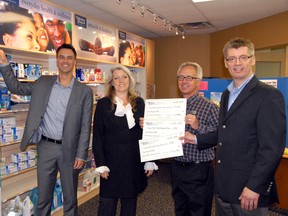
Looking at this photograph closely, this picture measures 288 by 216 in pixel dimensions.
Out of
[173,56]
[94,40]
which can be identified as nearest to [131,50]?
[94,40]

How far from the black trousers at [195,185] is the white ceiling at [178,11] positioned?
3140 millimetres

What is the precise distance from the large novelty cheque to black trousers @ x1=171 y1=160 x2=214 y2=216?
0.17 metres

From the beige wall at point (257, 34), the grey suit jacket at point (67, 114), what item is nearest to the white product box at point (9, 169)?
the grey suit jacket at point (67, 114)

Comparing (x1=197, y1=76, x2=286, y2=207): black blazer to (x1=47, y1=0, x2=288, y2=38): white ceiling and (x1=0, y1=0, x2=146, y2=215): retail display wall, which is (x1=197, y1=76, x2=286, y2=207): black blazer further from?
(x1=47, y1=0, x2=288, y2=38): white ceiling

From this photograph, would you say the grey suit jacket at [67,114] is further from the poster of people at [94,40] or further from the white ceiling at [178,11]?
the white ceiling at [178,11]

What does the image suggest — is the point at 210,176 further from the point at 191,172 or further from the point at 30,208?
the point at 30,208

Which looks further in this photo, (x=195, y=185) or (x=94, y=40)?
(x=94, y=40)

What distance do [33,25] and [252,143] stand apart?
2.97m

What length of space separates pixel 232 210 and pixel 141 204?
2461 millimetres

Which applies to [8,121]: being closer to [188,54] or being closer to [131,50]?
[131,50]

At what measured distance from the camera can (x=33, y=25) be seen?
3.50 m

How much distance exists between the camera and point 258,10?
5.75 m

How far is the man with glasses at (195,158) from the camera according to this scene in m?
2.28

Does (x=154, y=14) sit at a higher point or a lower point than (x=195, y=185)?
higher
